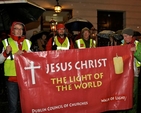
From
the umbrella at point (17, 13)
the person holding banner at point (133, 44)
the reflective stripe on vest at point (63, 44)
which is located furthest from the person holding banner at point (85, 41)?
the person holding banner at point (133, 44)

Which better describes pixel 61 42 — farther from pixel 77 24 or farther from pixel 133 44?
pixel 77 24

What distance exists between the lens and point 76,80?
4398 millimetres

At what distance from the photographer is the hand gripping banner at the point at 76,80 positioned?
420 cm

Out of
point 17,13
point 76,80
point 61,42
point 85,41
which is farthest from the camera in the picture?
point 85,41

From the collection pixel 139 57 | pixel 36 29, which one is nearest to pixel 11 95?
pixel 139 57

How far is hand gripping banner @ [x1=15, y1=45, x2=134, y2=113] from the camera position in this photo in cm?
420

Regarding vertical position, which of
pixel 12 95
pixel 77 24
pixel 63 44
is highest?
pixel 77 24

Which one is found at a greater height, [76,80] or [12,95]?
[76,80]

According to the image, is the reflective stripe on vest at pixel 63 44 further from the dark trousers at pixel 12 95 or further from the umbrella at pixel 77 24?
the umbrella at pixel 77 24

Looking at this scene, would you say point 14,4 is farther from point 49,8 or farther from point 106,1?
point 106,1

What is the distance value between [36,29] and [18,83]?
832 cm

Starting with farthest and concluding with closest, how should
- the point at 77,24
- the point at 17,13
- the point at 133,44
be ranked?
the point at 77,24
the point at 17,13
the point at 133,44

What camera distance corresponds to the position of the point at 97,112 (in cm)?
450

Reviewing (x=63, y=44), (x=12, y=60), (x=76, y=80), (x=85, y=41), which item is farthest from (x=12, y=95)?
(x=85, y=41)
